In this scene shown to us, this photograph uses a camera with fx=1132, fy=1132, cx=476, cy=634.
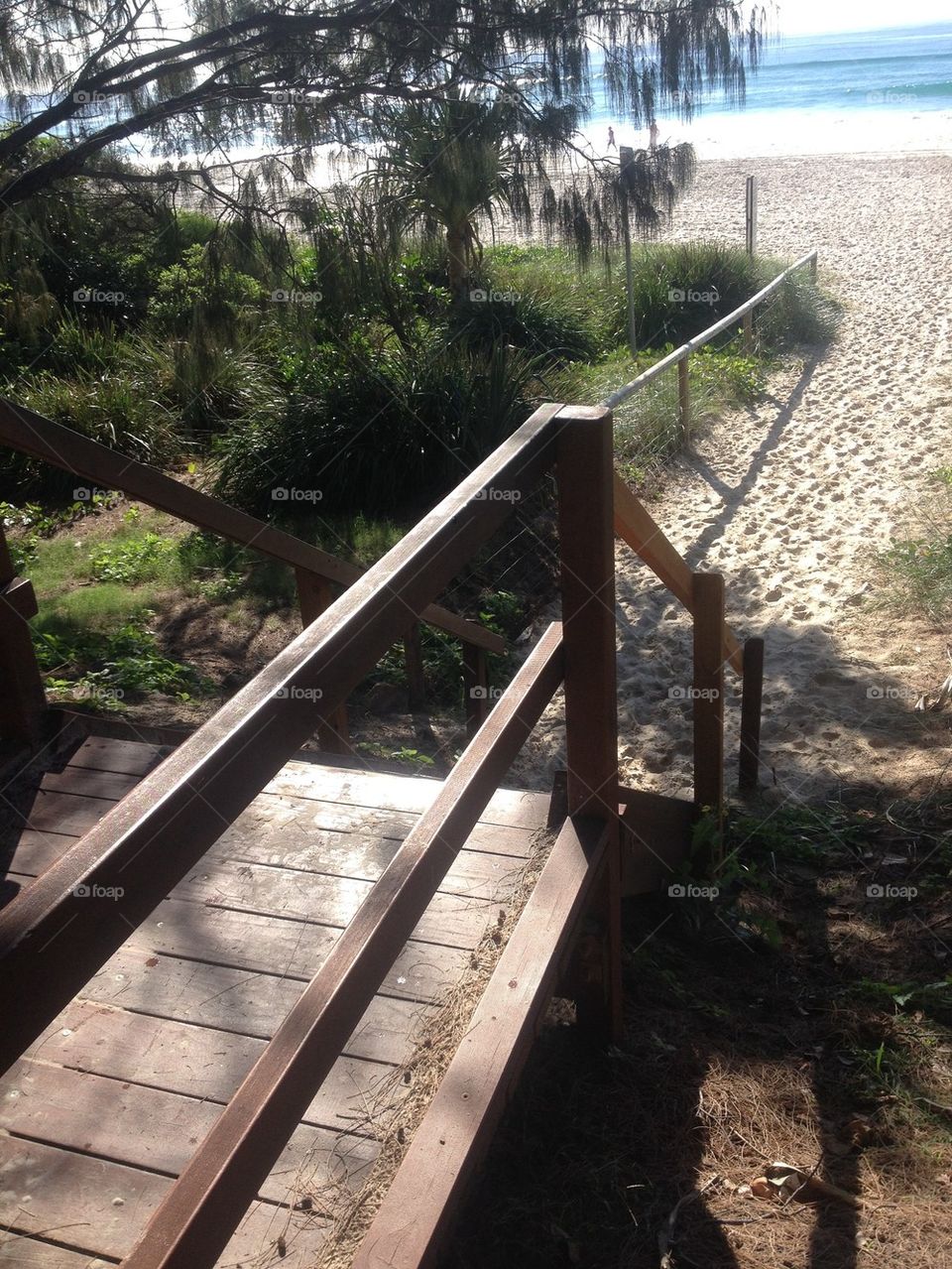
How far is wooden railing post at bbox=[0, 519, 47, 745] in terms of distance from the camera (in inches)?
125

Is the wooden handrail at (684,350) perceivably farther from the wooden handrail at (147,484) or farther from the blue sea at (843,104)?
the blue sea at (843,104)

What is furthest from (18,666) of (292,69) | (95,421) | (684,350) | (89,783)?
(684,350)

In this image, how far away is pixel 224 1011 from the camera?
2.37 metres

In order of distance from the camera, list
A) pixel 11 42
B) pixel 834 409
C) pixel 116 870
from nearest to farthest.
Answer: pixel 116 870, pixel 11 42, pixel 834 409

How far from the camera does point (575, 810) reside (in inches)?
101

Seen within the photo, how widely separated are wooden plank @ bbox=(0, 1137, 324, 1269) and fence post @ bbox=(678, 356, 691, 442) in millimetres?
8650

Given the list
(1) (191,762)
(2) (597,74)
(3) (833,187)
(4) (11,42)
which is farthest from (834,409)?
(3) (833,187)

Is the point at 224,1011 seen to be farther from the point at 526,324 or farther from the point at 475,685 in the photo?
the point at 526,324

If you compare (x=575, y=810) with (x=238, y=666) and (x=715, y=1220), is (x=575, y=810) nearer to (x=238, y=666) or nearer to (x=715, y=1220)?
(x=715, y=1220)

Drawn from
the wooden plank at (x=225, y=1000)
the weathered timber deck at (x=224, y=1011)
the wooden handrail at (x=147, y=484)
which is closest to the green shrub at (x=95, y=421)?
the wooden handrail at (x=147, y=484)

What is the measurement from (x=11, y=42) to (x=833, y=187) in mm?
23057

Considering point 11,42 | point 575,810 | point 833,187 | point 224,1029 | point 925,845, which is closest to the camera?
point 224,1029

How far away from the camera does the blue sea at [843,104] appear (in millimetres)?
41219

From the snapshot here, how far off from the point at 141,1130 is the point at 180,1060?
188mm
